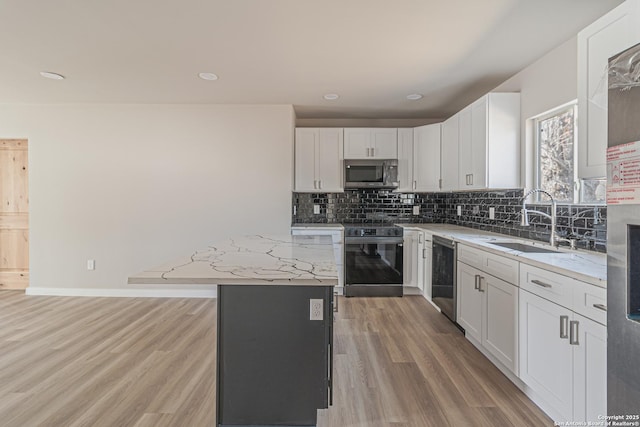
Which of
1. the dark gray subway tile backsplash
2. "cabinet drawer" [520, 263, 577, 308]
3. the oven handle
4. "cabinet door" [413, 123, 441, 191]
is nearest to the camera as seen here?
"cabinet drawer" [520, 263, 577, 308]

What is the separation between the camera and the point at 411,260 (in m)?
3.81

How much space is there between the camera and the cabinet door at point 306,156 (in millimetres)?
4043

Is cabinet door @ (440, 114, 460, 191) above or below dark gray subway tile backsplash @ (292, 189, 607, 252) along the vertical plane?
above

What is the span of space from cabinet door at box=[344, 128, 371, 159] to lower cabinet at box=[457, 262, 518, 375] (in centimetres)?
201

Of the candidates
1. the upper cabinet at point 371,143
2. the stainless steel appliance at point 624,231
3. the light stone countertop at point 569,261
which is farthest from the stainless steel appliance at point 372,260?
the stainless steel appliance at point 624,231

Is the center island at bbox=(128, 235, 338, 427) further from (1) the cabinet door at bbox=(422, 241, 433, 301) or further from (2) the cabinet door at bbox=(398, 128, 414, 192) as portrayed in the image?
(2) the cabinet door at bbox=(398, 128, 414, 192)

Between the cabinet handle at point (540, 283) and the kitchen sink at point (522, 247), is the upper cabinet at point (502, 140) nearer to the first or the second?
the kitchen sink at point (522, 247)

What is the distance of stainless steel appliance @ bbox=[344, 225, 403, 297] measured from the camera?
372 cm

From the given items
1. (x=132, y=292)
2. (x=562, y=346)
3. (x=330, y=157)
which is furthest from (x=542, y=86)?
(x=132, y=292)

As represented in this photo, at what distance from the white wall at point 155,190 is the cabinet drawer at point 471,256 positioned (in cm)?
208

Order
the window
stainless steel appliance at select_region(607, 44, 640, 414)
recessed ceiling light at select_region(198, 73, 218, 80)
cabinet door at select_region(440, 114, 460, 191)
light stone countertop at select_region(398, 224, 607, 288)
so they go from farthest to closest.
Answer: cabinet door at select_region(440, 114, 460, 191)
recessed ceiling light at select_region(198, 73, 218, 80)
the window
light stone countertop at select_region(398, 224, 607, 288)
stainless steel appliance at select_region(607, 44, 640, 414)

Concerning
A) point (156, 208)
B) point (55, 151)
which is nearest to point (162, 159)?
point (156, 208)

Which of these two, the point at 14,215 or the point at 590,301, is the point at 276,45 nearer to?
the point at 590,301

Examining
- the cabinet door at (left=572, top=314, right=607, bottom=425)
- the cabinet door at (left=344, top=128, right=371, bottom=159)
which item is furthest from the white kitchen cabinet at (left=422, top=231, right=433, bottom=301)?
the cabinet door at (left=572, top=314, right=607, bottom=425)
